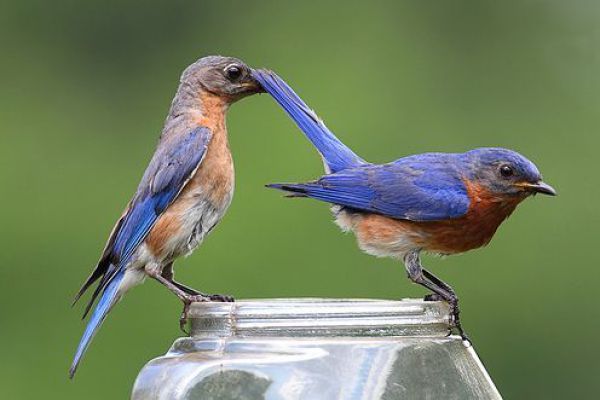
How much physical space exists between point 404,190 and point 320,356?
7.52ft

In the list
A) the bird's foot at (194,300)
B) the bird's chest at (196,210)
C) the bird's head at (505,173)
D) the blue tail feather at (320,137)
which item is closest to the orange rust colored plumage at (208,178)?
the bird's chest at (196,210)

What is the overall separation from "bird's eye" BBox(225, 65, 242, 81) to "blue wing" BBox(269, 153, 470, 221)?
0.58m

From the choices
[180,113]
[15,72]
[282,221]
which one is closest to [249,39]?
[15,72]

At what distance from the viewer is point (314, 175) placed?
1156cm

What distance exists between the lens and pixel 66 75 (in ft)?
61.4

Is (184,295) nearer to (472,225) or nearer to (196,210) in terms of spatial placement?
(196,210)

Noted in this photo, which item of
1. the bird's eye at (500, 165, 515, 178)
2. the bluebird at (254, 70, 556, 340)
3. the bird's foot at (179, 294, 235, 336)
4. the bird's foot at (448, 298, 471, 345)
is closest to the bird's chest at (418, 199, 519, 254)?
the bluebird at (254, 70, 556, 340)

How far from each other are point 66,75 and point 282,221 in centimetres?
757

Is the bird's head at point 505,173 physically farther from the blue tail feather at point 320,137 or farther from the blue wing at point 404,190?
the blue tail feather at point 320,137

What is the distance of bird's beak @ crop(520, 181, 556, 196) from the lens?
21.6ft

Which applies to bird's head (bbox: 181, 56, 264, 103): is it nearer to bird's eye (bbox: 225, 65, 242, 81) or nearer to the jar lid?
bird's eye (bbox: 225, 65, 242, 81)

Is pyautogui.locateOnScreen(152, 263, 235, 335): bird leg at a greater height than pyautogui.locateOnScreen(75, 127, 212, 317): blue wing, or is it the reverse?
pyautogui.locateOnScreen(75, 127, 212, 317): blue wing

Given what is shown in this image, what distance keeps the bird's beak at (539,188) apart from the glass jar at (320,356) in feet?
4.91

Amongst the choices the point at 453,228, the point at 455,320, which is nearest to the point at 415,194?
the point at 453,228
